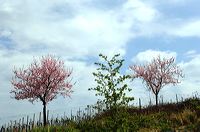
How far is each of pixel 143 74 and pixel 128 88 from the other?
34130 millimetres

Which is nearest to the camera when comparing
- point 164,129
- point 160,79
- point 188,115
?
point 164,129

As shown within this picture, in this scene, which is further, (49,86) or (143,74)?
(143,74)

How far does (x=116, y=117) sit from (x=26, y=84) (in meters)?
20.2

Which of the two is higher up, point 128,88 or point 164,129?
Result: point 128,88

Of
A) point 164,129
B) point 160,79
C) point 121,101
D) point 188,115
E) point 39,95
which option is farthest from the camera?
point 160,79

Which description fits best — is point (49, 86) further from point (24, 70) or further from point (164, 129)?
point (164, 129)

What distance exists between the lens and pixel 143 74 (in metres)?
49.0

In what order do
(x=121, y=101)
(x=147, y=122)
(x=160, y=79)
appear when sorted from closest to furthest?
(x=121, y=101), (x=147, y=122), (x=160, y=79)

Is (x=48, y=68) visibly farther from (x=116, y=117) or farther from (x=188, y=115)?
(x=116, y=117)

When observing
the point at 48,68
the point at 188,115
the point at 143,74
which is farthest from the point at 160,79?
the point at 188,115

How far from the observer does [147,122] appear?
2192 centimetres

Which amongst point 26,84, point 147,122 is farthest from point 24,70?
point 147,122

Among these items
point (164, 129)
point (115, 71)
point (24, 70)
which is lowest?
point (164, 129)

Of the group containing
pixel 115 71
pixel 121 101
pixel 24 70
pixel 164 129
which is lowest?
pixel 164 129
